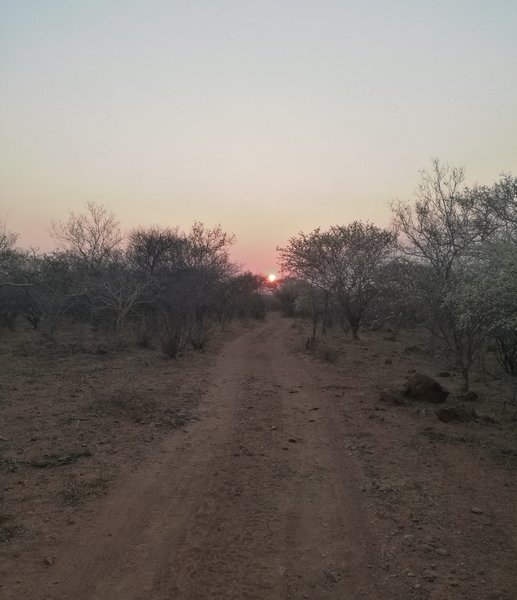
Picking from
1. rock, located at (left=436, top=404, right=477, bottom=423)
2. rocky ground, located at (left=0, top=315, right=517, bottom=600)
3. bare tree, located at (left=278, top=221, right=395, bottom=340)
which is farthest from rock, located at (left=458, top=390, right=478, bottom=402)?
bare tree, located at (left=278, top=221, right=395, bottom=340)

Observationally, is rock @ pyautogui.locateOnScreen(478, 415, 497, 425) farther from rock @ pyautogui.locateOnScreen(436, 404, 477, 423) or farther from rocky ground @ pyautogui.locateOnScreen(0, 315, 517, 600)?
rock @ pyautogui.locateOnScreen(436, 404, 477, 423)

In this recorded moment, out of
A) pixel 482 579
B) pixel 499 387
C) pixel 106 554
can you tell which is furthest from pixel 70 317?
pixel 482 579

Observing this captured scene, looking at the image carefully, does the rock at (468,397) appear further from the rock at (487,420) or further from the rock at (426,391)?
the rock at (487,420)

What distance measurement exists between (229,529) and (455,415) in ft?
17.2

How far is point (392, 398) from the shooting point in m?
9.44

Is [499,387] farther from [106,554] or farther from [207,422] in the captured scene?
[106,554]

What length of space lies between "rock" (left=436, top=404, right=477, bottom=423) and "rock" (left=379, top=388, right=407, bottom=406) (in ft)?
3.61

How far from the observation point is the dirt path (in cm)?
366

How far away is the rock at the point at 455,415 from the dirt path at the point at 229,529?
2.00 metres

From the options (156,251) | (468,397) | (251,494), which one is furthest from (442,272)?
(156,251)

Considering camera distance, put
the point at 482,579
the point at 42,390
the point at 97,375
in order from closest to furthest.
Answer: the point at 482,579, the point at 42,390, the point at 97,375

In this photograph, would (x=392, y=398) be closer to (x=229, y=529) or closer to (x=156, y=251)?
(x=229, y=529)

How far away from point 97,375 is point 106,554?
8.16 metres

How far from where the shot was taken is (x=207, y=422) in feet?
26.6
